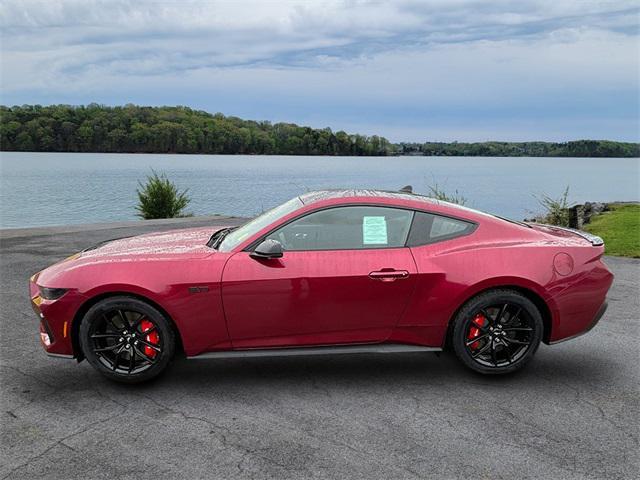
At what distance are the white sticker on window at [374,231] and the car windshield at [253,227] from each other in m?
0.54

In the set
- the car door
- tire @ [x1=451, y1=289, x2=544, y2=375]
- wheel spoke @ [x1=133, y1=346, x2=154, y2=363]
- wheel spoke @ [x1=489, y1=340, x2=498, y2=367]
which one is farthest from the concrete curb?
wheel spoke @ [x1=489, y1=340, x2=498, y2=367]

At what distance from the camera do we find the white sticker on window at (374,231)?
14.5ft

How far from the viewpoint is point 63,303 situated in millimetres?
4207

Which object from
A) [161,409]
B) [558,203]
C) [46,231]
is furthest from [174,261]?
[558,203]

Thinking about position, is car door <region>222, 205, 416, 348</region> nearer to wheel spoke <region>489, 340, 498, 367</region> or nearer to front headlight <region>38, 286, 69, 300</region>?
wheel spoke <region>489, 340, 498, 367</region>

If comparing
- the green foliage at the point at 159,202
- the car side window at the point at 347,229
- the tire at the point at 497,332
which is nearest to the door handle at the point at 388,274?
the car side window at the point at 347,229

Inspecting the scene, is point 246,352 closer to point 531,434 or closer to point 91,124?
point 531,434

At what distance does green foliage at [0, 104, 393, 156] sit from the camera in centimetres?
5997

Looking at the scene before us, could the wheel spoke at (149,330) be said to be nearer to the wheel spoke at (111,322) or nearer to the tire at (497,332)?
the wheel spoke at (111,322)

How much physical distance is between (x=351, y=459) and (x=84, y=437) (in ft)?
5.44

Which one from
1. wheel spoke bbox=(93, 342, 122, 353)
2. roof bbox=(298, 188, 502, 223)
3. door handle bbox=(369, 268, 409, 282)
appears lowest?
wheel spoke bbox=(93, 342, 122, 353)

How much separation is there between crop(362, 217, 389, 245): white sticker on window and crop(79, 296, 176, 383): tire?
5.25ft

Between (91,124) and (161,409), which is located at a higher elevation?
(91,124)

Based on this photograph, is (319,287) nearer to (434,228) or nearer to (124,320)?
(434,228)
